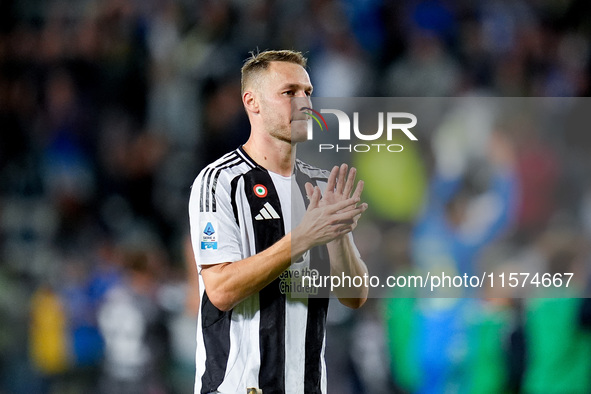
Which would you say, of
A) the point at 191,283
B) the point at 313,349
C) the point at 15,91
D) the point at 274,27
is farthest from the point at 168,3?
the point at 313,349

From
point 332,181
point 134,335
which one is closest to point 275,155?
point 332,181

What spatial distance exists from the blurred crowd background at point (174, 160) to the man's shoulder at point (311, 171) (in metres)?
0.81

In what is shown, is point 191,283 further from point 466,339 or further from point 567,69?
point 567,69

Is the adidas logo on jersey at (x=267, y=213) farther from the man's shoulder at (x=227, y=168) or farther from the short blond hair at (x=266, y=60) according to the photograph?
the short blond hair at (x=266, y=60)

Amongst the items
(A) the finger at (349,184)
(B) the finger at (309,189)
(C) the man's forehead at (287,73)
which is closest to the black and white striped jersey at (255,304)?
(B) the finger at (309,189)

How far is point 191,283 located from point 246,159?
2.63 m

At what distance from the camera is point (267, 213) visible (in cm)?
293

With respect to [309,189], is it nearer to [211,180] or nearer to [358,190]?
[358,190]

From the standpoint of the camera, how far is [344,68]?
6215mm

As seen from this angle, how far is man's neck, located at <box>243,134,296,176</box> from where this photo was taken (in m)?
3.03

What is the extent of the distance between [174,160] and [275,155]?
349cm

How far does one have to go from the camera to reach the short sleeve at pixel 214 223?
2854 millimetres

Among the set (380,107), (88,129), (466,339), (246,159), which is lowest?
(466,339)

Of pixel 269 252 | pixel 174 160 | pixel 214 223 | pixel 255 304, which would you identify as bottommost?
pixel 255 304
